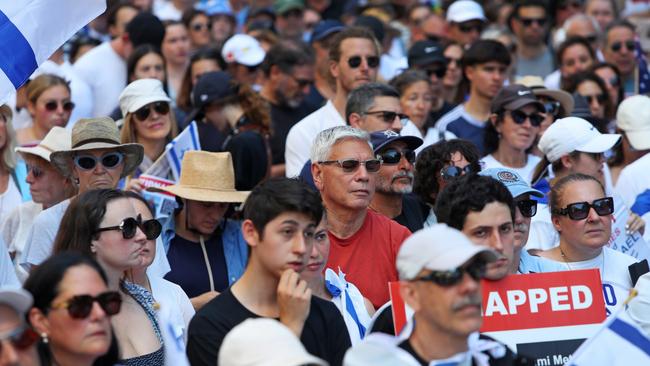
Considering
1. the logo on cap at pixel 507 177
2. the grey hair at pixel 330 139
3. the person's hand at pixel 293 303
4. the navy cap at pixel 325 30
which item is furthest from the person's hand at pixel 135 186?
the navy cap at pixel 325 30

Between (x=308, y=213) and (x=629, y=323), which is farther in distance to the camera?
(x=308, y=213)

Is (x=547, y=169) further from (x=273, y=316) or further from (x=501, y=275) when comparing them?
(x=273, y=316)

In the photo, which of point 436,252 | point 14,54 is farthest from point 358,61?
point 436,252

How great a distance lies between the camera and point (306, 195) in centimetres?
553

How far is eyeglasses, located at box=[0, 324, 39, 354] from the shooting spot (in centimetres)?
439

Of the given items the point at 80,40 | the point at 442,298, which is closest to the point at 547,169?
the point at 442,298

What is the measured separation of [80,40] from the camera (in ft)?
43.1

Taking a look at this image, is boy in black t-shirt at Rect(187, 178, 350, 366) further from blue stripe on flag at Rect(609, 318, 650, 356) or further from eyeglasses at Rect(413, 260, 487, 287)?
blue stripe on flag at Rect(609, 318, 650, 356)

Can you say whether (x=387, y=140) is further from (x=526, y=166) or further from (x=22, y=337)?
(x=22, y=337)

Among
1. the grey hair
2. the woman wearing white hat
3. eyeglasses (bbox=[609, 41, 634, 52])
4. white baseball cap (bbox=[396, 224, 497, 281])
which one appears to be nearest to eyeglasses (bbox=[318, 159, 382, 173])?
the grey hair

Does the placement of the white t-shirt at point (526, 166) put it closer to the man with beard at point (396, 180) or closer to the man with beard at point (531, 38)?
the man with beard at point (396, 180)

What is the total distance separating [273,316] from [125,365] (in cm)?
79

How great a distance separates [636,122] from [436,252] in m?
5.42

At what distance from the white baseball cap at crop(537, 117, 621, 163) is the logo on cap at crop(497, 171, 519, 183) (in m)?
1.65
